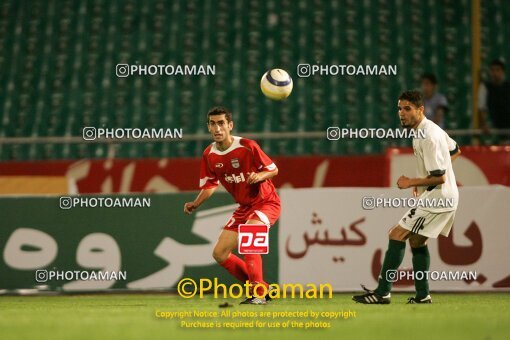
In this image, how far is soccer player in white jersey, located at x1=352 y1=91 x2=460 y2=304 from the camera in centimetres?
830

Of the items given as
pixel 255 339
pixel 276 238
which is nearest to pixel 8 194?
pixel 276 238

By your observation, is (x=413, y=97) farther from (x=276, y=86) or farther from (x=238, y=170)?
(x=238, y=170)

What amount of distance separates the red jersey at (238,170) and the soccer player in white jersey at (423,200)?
1.28 meters

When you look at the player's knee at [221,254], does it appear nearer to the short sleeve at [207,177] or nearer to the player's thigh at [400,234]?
the short sleeve at [207,177]

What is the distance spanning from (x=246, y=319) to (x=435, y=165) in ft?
7.15

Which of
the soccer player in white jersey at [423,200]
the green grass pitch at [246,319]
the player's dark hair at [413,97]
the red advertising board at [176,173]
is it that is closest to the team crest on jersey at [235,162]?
the green grass pitch at [246,319]

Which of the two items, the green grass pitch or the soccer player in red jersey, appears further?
the soccer player in red jersey

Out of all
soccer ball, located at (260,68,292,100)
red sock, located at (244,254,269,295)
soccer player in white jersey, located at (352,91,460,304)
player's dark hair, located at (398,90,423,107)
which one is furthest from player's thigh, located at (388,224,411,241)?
soccer ball, located at (260,68,292,100)

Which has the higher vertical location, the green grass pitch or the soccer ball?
the soccer ball

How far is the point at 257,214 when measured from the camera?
8.98 meters

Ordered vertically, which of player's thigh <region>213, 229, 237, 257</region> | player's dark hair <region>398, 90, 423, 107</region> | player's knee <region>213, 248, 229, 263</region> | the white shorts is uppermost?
player's dark hair <region>398, 90, 423, 107</region>

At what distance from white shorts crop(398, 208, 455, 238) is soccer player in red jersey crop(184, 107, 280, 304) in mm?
1281

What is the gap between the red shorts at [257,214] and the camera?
9000 millimetres

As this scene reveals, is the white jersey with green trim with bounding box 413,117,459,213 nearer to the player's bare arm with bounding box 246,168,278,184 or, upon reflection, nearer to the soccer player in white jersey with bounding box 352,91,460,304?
the soccer player in white jersey with bounding box 352,91,460,304
